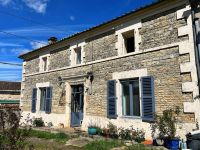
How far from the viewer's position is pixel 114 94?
9.86 m

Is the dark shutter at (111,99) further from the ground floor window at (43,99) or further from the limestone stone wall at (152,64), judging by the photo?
the ground floor window at (43,99)

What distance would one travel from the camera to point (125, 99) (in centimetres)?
962

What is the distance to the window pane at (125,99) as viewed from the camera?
948cm

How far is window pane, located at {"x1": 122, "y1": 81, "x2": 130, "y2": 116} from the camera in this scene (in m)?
9.48

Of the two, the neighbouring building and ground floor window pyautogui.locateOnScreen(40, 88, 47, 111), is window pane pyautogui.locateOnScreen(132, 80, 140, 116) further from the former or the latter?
the neighbouring building

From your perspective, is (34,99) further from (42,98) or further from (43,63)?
(43,63)

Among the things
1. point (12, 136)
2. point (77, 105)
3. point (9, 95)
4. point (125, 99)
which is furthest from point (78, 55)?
point (9, 95)

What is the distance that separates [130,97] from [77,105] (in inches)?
154

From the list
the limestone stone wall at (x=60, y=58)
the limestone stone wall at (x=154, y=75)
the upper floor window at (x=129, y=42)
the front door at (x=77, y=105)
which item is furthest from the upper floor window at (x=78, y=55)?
the upper floor window at (x=129, y=42)

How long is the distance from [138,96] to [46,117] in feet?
22.1

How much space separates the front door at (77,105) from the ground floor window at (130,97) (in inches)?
118

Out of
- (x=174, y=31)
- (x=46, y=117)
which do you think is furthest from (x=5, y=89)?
(x=174, y=31)

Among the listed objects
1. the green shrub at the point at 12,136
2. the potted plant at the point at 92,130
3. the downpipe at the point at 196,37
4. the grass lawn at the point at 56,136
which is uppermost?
the downpipe at the point at 196,37

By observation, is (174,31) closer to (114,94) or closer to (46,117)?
(114,94)
